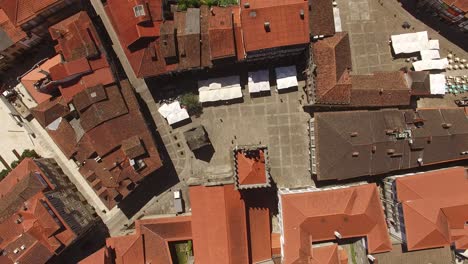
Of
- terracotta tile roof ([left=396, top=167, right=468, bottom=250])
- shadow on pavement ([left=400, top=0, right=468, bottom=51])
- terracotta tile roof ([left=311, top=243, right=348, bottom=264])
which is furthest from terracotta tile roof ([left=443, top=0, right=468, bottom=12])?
terracotta tile roof ([left=311, top=243, right=348, bottom=264])

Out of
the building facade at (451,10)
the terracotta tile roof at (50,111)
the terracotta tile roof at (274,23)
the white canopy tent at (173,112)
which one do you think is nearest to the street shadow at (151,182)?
the white canopy tent at (173,112)

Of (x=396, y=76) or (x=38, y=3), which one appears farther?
(x=396, y=76)

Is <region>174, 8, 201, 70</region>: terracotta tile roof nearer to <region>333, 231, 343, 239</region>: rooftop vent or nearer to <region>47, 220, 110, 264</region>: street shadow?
<region>47, 220, 110, 264</region>: street shadow

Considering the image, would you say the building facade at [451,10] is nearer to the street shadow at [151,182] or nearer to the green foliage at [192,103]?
the green foliage at [192,103]

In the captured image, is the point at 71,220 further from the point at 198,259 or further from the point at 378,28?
the point at 378,28

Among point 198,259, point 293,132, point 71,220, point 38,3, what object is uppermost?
point 38,3

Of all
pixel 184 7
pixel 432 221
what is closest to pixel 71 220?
pixel 184 7
